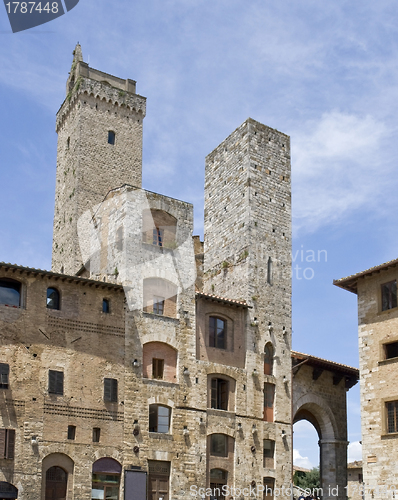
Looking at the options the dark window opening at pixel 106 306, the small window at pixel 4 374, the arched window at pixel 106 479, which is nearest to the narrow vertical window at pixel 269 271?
the dark window opening at pixel 106 306

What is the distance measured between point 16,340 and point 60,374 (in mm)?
2363

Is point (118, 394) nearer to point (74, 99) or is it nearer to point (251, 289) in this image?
point (251, 289)

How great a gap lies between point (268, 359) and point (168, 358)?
6175mm

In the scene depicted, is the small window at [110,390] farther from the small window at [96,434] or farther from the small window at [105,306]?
the small window at [105,306]

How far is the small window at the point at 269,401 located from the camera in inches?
1446

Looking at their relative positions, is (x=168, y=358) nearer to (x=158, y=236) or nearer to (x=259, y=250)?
(x=158, y=236)

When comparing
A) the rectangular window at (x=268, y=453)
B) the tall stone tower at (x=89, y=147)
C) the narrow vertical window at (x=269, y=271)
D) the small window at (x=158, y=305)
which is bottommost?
the rectangular window at (x=268, y=453)

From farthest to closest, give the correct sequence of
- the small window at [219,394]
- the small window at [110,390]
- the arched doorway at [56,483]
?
the small window at [219,394] < the small window at [110,390] < the arched doorway at [56,483]

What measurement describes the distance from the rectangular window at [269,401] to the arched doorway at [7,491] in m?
13.2

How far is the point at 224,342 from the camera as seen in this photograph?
36.4 m

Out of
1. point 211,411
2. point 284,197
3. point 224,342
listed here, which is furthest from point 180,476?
point 284,197

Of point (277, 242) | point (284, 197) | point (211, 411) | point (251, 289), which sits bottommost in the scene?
point (211, 411)

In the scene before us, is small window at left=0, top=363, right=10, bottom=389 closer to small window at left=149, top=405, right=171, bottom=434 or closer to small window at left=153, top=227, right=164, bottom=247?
small window at left=149, top=405, right=171, bottom=434

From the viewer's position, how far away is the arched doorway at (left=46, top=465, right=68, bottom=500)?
2956 cm
